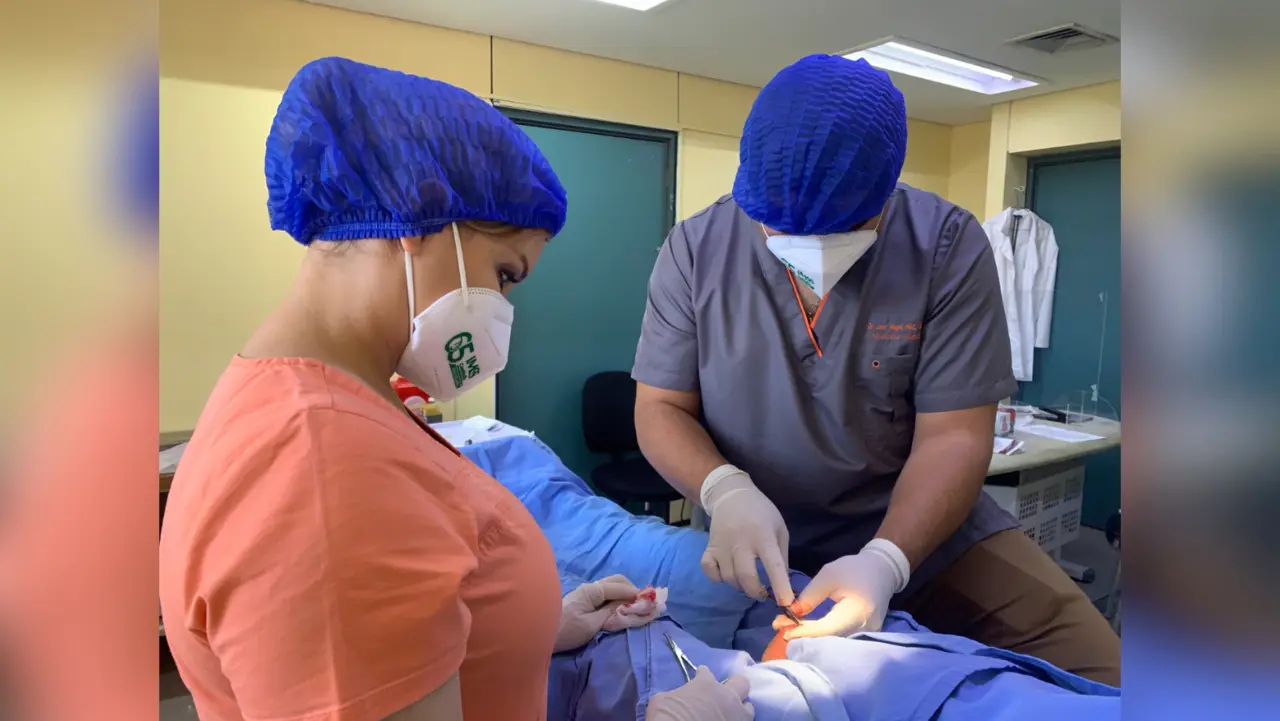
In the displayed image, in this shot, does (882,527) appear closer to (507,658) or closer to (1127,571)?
(507,658)

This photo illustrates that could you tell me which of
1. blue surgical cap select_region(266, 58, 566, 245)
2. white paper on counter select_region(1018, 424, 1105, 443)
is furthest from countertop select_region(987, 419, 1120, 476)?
blue surgical cap select_region(266, 58, 566, 245)

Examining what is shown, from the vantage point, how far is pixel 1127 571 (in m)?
0.30

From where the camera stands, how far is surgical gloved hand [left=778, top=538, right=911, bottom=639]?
120 cm

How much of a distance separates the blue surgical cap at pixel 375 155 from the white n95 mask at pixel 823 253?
69cm

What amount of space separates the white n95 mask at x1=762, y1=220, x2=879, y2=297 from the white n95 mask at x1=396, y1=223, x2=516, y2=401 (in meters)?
0.63

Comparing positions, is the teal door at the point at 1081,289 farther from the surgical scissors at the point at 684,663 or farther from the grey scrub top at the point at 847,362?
the surgical scissors at the point at 684,663

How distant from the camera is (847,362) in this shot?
1.47m

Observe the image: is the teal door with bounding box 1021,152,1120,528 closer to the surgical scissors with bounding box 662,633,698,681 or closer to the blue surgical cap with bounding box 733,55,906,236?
the blue surgical cap with bounding box 733,55,906,236

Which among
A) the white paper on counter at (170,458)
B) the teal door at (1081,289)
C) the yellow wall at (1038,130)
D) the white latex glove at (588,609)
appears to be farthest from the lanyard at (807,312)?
the teal door at (1081,289)

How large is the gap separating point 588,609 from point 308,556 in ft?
2.72

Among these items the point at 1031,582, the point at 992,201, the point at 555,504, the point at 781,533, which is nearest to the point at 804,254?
the point at 781,533

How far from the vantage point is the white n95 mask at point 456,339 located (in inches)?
35.3

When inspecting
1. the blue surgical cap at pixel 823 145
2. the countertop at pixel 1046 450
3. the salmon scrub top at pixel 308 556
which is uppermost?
the blue surgical cap at pixel 823 145

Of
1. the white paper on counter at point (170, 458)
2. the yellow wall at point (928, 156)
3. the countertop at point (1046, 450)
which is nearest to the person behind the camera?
the white paper on counter at point (170, 458)
